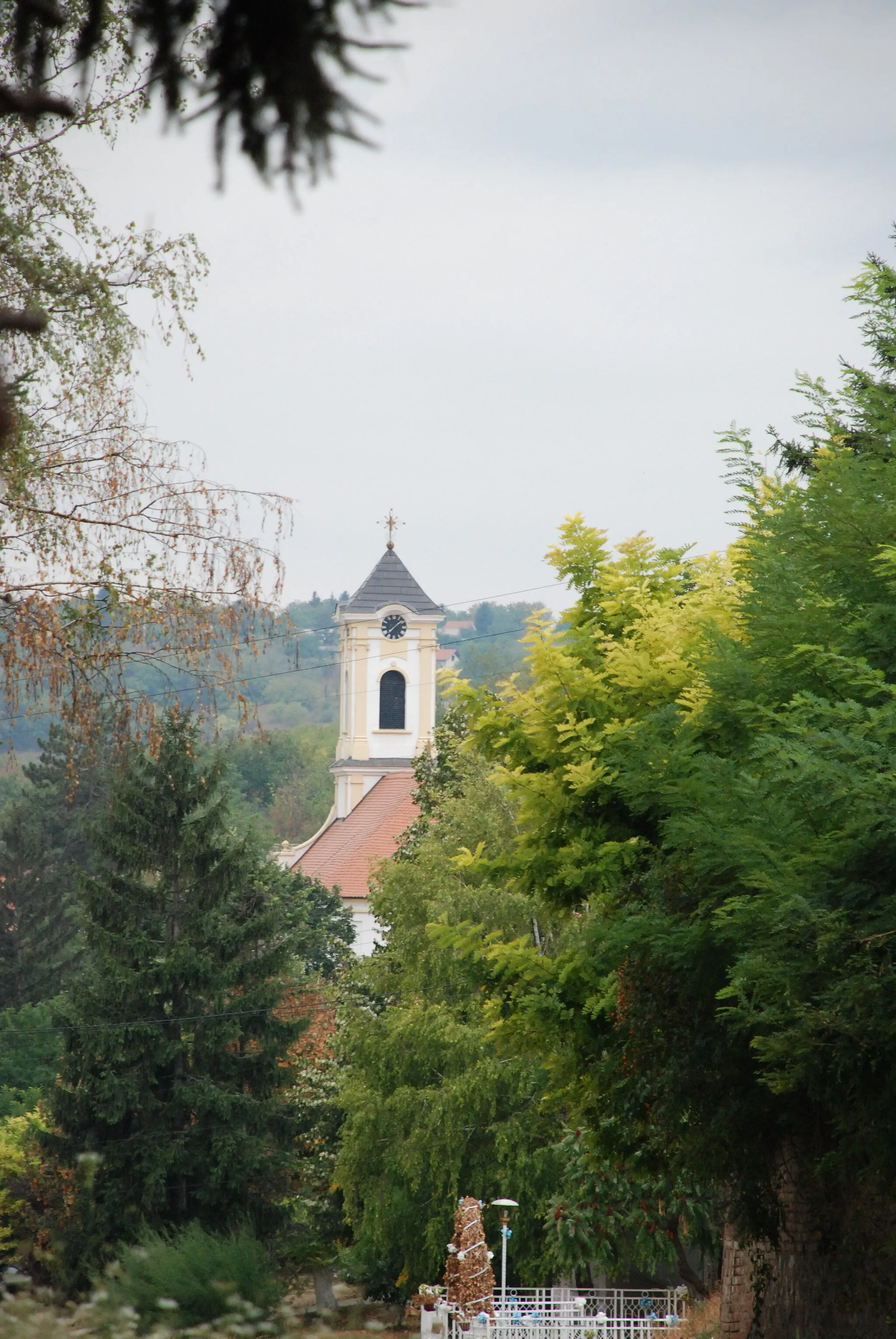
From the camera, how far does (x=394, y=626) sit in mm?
71812

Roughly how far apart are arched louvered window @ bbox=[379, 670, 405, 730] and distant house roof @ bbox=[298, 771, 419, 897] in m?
2.26

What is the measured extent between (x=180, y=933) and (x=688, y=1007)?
2382 centimetres

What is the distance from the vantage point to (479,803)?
1148 inches

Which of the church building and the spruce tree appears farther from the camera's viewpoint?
the church building

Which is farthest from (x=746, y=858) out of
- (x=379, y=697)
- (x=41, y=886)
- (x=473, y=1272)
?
(x=379, y=697)

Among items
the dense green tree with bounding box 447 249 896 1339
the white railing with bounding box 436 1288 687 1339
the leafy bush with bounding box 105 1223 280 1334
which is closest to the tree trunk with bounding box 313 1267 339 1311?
the white railing with bounding box 436 1288 687 1339

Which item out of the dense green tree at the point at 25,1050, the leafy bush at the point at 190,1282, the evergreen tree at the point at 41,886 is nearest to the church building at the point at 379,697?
the evergreen tree at the point at 41,886

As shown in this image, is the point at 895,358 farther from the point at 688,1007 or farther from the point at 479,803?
the point at 479,803

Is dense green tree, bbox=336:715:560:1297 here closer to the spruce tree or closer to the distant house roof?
the spruce tree

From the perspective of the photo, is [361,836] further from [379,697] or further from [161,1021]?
[161,1021]

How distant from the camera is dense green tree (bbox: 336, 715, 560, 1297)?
25.8 m

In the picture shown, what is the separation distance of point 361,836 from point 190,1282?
53162 mm

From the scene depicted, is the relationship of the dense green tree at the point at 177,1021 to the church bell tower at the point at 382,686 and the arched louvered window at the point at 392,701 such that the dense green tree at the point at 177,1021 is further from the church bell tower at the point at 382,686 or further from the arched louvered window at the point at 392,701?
the arched louvered window at the point at 392,701

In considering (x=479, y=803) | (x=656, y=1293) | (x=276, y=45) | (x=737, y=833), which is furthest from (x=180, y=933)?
(x=276, y=45)
